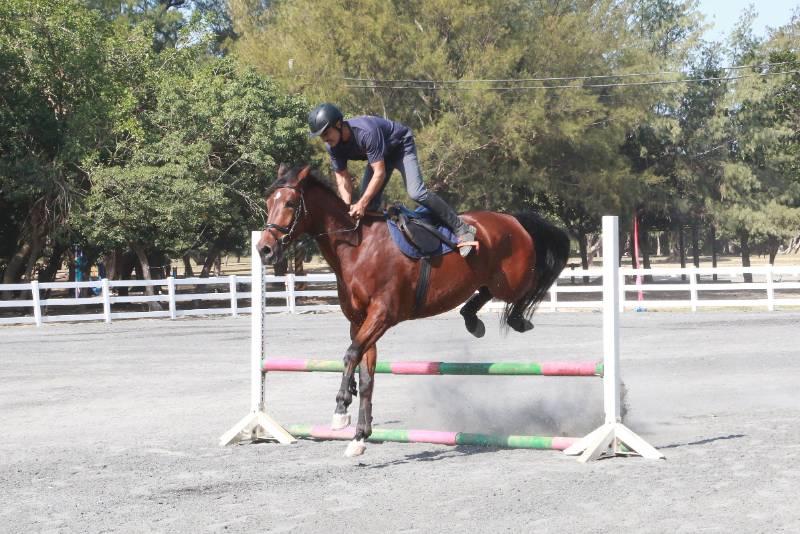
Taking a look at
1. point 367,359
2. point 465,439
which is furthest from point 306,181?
point 465,439

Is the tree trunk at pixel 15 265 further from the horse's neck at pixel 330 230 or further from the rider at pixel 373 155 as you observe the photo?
the horse's neck at pixel 330 230

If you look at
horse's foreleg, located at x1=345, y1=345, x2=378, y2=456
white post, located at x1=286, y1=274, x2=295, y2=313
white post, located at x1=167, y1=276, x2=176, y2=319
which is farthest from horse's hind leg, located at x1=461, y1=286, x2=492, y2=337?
white post, located at x1=286, y1=274, x2=295, y2=313

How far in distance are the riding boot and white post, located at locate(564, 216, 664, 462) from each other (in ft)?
3.73

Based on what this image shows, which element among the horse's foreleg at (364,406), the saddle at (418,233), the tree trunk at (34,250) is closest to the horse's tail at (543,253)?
the saddle at (418,233)

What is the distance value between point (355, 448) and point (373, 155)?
7.71 ft

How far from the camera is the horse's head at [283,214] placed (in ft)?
25.0

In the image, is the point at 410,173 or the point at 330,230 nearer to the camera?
the point at 330,230

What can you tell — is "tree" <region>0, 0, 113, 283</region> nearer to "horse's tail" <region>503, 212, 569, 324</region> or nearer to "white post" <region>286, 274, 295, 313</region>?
"white post" <region>286, 274, 295, 313</region>

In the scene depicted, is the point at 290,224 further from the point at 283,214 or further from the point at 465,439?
the point at 465,439

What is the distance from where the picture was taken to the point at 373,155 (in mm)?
8195

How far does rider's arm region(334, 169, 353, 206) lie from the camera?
27.8 feet

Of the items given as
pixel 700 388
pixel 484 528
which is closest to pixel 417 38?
pixel 700 388

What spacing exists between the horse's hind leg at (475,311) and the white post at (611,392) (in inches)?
58.5

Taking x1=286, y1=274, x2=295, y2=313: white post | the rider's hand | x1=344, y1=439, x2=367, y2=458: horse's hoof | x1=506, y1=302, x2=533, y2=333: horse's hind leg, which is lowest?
x1=344, y1=439, x2=367, y2=458: horse's hoof
